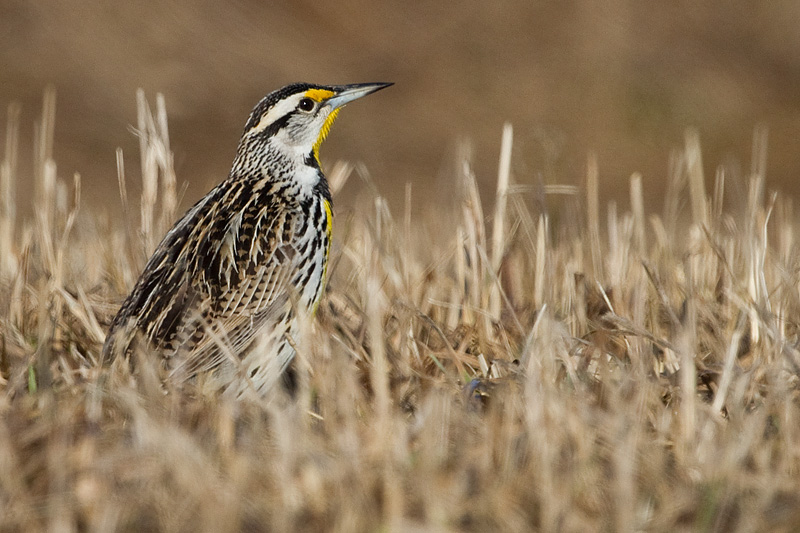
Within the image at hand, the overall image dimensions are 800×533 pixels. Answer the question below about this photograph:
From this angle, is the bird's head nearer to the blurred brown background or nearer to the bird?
the bird

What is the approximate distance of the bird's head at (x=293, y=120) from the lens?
3775mm

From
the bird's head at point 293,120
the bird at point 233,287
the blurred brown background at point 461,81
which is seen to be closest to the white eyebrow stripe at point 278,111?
the bird's head at point 293,120

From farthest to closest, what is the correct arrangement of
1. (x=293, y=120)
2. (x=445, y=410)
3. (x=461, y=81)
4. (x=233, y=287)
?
(x=461, y=81) → (x=293, y=120) → (x=233, y=287) → (x=445, y=410)

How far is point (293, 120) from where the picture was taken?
151 inches

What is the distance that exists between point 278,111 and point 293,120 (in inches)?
2.2

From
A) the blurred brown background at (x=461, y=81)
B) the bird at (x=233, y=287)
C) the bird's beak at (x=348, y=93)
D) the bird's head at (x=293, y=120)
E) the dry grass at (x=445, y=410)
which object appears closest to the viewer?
the dry grass at (x=445, y=410)

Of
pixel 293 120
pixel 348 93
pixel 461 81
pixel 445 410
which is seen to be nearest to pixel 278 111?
pixel 293 120

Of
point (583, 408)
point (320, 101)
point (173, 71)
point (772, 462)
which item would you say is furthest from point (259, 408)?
point (173, 71)

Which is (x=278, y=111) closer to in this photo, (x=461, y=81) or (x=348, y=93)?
(x=348, y=93)

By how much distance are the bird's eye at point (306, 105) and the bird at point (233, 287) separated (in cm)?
36

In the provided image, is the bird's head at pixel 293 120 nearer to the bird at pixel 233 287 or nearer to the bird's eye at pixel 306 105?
the bird's eye at pixel 306 105

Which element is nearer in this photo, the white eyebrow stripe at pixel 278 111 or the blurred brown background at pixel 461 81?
the white eyebrow stripe at pixel 278 111

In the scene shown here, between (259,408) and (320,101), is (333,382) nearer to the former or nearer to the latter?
(259,408)

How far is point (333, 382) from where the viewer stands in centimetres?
260
